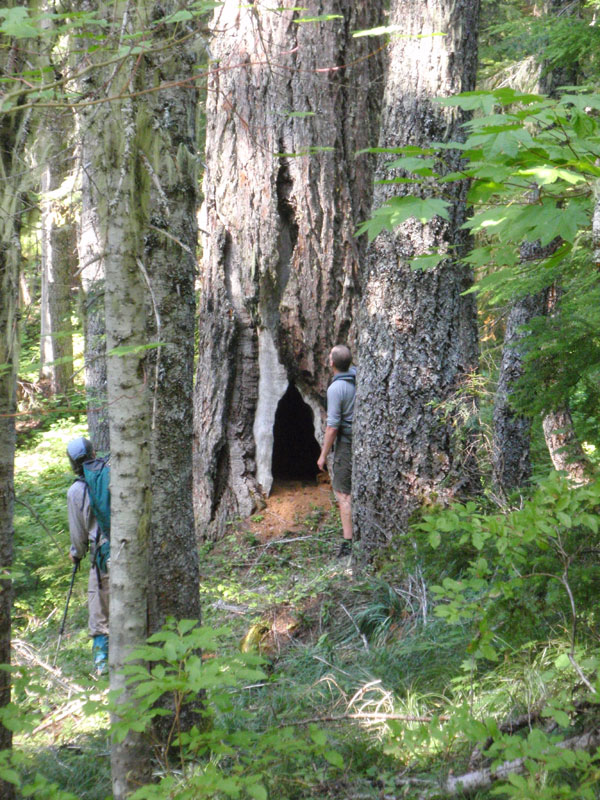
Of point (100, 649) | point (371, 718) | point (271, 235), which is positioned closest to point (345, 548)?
point (100, 649)

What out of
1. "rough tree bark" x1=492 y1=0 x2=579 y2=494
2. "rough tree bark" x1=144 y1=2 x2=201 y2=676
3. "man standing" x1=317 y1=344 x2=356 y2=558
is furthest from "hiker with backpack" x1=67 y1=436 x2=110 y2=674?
"rough tree bark" x1=492 y1=0 x2=579 y2=494

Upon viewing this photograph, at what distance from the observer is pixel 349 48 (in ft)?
25.9

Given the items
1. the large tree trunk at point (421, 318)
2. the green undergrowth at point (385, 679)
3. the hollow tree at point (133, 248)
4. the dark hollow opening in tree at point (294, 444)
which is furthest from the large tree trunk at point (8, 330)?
the dark hollow opening in tree at point (294, 444)

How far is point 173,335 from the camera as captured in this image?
3.81 metres

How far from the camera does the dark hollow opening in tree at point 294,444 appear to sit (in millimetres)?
9219

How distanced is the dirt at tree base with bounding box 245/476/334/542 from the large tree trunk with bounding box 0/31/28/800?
15.2ft

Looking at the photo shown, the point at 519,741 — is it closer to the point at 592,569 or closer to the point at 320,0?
the point at 592,569

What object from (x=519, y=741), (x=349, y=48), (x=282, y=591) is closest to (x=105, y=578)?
(x=282, y=591)

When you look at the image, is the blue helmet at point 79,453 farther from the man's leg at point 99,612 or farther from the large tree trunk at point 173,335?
the large tree trunk at point 173,335

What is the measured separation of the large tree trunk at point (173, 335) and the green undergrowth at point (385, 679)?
357 mm

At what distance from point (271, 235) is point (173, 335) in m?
4.41

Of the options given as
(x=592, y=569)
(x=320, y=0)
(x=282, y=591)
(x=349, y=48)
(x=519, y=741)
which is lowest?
(x=282, y=591)

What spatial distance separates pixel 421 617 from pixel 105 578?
2.68 meters

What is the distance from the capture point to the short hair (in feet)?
24.0
